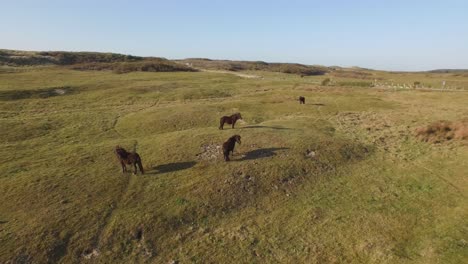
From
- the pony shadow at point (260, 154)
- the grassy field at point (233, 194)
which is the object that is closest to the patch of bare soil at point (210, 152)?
the grassy field at point (233, 194)

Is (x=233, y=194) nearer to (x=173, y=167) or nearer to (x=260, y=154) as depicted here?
(x=173, y=167)

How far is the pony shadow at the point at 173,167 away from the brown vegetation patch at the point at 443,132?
24346mm

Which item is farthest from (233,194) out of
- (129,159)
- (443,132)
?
(443,132)

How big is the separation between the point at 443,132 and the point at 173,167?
28213 mm

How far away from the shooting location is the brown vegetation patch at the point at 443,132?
36.6 metres

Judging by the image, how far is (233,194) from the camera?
23.7 metres

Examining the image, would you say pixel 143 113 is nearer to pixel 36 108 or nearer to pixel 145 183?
pixel 36 108

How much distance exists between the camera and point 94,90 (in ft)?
230

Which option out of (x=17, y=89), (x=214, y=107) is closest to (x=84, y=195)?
Result: (x=214, y=107)

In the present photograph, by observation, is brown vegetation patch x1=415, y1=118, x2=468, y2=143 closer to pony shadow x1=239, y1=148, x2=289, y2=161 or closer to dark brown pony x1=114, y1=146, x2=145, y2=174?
pony shadow x1=239, y1=148, x2=289, y2=161

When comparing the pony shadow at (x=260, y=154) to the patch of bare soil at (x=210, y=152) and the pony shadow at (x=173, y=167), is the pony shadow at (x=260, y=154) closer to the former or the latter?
the patch of bare soil at (x=210, y=152)

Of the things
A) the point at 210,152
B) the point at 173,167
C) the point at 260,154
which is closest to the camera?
the point at 173,167

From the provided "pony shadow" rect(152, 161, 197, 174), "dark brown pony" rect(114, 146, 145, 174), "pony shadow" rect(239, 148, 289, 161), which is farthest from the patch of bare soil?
"dark brown pony" rect(114, 146, 145, 174)

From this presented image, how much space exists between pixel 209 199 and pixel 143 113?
2737 cm
